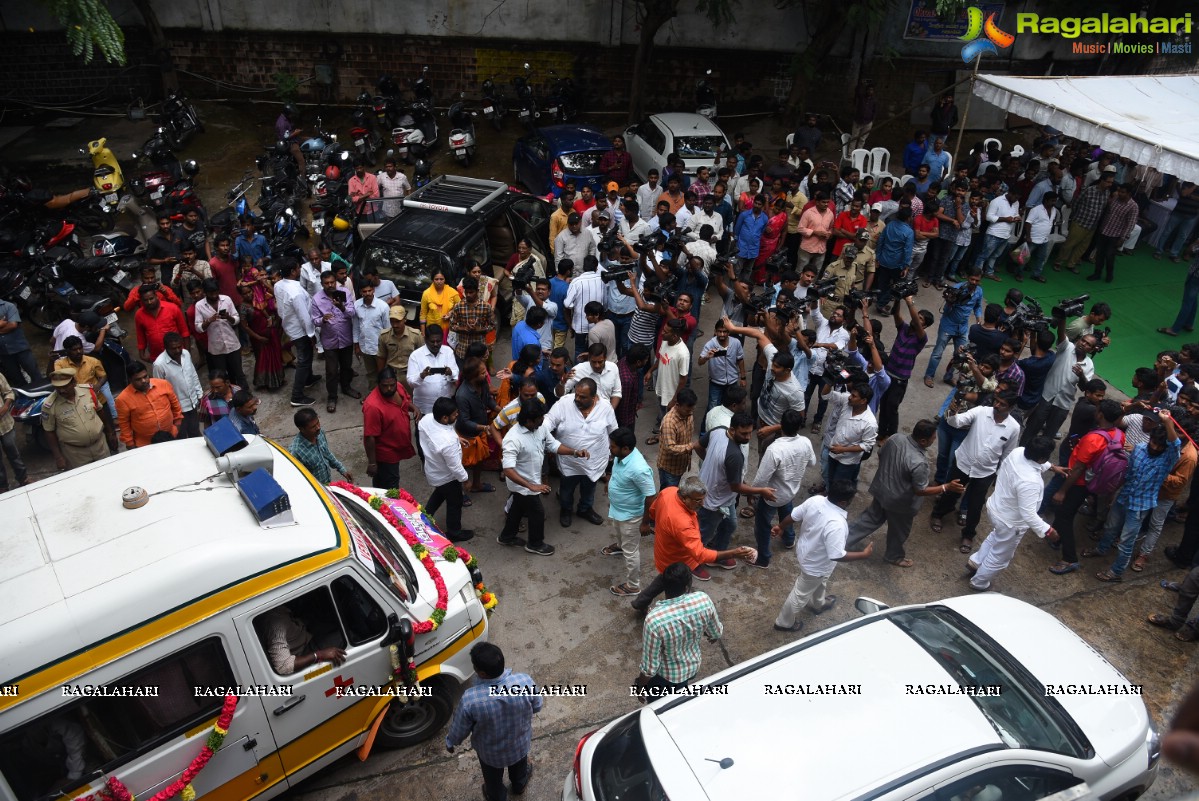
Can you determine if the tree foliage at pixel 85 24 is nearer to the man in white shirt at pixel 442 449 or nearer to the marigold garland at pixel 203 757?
the man in white shirt at pixel 442 449

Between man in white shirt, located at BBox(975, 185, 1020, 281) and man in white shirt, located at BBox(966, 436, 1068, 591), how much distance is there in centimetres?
609

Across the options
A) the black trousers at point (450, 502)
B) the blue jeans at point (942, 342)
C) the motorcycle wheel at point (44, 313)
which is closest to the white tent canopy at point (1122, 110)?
the blue jeans at point (942, 342)

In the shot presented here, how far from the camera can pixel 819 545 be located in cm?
577

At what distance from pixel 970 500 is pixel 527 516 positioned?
391cm

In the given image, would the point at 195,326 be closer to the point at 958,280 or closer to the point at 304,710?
the point at 304,710

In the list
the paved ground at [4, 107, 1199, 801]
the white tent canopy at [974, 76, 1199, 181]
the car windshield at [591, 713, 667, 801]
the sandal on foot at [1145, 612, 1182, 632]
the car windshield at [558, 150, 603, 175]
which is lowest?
the paved ground at [4, 107, 1199, 801]

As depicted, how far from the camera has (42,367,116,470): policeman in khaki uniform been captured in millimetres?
6734

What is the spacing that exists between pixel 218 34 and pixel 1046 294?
16.0m

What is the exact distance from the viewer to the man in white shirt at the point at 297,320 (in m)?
8.40

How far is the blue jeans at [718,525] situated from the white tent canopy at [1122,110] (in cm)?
767

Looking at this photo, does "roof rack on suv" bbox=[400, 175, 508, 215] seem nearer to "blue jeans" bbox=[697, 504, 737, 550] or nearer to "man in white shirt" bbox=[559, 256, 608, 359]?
"man in white shirt" bbox=[559, 256, 608, 359]

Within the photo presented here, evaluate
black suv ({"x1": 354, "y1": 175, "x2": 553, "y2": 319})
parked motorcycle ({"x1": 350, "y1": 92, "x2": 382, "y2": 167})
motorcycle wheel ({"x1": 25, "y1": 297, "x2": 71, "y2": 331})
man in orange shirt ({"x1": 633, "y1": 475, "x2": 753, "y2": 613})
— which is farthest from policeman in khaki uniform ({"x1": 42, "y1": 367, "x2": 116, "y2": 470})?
parked motorcycle ({"x1": 350, "y1": 92, "x2": 382, "y2": 167})

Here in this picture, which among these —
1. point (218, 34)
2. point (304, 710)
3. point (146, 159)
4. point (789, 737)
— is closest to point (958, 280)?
point (789, 737)

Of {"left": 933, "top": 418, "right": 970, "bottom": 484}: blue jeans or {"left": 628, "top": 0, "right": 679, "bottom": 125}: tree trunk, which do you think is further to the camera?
{"left": 628, "top": 0, "right": 679, "bottom": 125}: tree trunk
